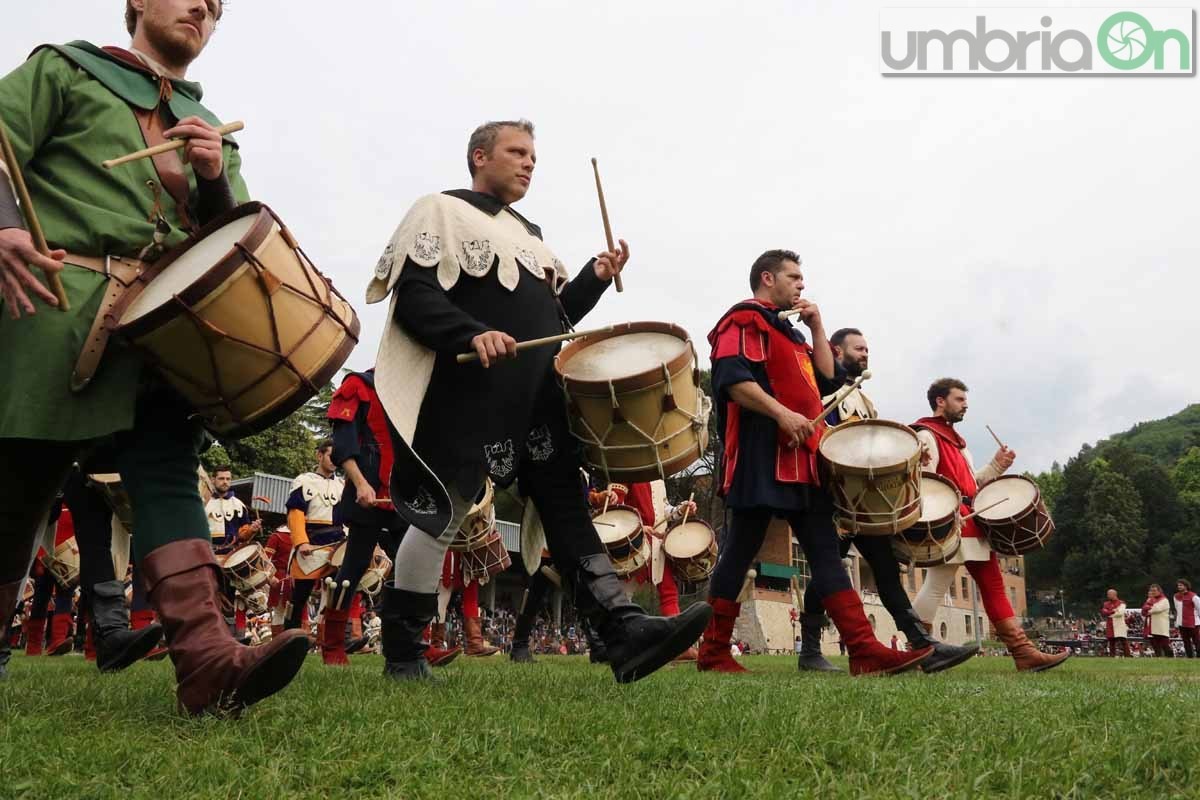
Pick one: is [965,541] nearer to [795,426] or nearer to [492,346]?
[795,426]

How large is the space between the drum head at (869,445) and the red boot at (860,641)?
29.5 inches

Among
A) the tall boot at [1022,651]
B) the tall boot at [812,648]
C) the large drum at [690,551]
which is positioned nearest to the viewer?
the tall boot at [1022,651]

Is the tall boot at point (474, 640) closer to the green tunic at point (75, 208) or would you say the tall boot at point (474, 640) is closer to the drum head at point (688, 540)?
the drum head at point (688, 540)

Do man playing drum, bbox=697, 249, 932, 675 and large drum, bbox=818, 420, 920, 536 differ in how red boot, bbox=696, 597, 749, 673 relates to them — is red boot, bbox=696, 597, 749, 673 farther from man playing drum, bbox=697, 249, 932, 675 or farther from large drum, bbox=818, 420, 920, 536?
large drum, bbox=818, 420, 920, 536

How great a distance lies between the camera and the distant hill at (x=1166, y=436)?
101 metres

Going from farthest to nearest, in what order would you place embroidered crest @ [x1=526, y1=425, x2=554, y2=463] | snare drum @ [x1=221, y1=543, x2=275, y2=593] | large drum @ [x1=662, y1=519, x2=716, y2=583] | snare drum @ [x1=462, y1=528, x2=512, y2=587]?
snare drum @ [x1=221, y1=543, x2=275, y2=593], large drum @ [x1=662, y1=519, x2=716, y2=583], snare drum @ [x1=462, y1=528, x2=512, y2=587], embroidered crest @ [x1=526, y1=425, x2=554, y2=463]

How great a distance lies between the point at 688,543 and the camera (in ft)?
33.9

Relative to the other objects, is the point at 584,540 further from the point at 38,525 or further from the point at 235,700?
the point at 38,525

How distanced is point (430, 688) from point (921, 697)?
68.2 inches

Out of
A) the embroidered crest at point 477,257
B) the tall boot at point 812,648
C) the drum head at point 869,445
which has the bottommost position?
the tall boot at point 812,648

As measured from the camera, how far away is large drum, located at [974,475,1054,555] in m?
7.64

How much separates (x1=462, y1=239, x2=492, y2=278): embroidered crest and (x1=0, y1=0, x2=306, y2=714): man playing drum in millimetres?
1017

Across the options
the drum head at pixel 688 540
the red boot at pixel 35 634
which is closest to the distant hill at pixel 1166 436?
the drum head at pixel 688 540

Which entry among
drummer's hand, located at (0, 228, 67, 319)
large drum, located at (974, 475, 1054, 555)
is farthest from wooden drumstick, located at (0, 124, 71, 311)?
large drum, located at (974, 475, 1054, 555)
